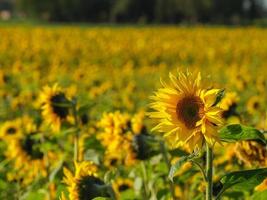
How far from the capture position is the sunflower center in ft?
5.43

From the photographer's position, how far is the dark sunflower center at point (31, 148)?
2999 mm

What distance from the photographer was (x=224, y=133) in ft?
5.44

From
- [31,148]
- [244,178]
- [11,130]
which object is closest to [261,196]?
[244,178]

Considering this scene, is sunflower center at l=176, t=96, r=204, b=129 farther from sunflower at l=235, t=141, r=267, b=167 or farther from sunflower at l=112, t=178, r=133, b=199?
sunflower at l=112, t=178, r=133, b=199

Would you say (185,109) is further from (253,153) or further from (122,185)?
(122,185)

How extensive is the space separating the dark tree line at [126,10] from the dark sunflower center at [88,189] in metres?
41.9

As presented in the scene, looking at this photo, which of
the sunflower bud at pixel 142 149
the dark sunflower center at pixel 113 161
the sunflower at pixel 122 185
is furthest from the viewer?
the dark sunflower center at pixel 113 161

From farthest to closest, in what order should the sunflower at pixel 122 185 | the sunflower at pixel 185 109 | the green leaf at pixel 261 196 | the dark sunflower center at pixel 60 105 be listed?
the sunflower at pixel 122 185 → the dark sunflower center at pixel 60 105 → the green leaf at pixel 261 196 → the sunflower at pixel 185 109

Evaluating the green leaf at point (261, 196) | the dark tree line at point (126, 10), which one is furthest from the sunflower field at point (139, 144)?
the dark tree line at point (126, 10)

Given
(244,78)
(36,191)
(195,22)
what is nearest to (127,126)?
(36,191)

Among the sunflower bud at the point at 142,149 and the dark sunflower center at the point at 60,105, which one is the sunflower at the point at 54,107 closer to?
the dark sunflower center at the point at 60,105

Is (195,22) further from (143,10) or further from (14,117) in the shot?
(14,117)

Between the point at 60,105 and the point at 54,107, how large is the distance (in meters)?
0.16

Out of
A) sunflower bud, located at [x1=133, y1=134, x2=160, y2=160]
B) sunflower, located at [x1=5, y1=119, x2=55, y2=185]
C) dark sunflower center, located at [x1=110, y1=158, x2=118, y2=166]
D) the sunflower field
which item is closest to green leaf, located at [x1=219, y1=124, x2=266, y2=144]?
the sunflower field
